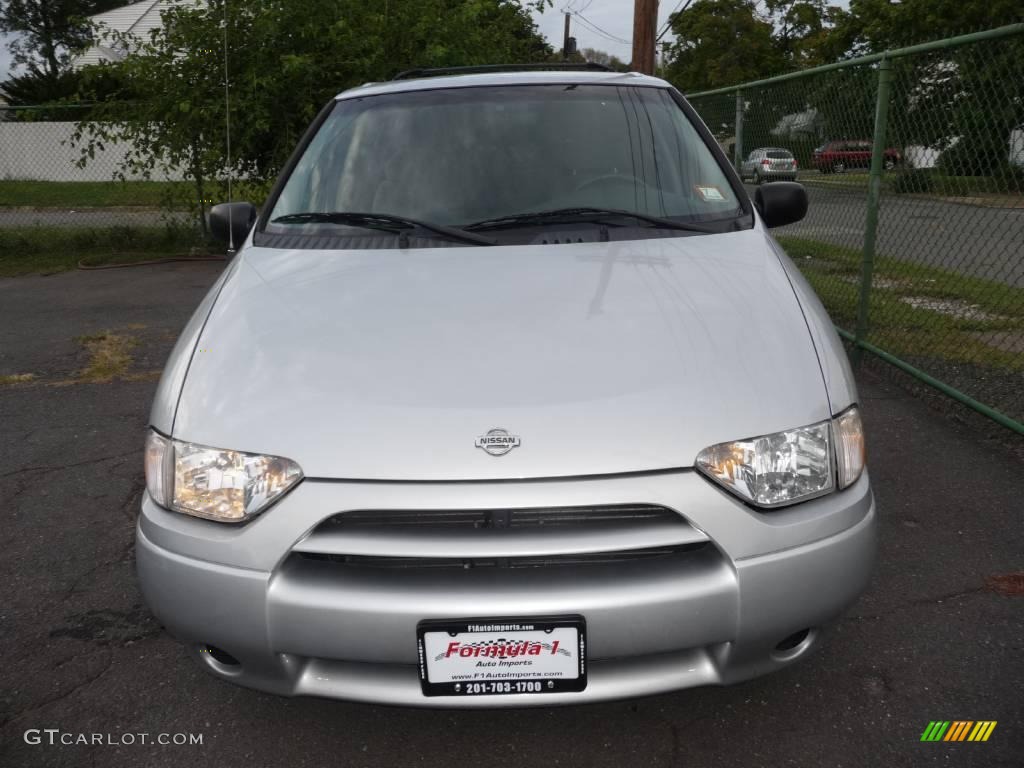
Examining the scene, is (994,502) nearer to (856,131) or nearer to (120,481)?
(856,131)

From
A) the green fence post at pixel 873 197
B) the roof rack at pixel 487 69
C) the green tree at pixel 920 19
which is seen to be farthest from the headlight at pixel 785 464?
the green tree at pixel 920 19

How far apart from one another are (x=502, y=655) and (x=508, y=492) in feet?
1.13

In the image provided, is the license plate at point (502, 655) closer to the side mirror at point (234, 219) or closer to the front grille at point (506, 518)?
the front grille at point (506, 518)

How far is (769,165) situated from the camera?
756cm

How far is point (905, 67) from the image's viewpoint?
16.3ft

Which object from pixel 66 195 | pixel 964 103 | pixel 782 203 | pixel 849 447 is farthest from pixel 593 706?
pixel 66 195

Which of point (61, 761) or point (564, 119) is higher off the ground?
point (564, 119)


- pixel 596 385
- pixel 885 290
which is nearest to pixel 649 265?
pixel 596 385

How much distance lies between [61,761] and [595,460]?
5.17ft

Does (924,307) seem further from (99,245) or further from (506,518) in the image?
(99,245)

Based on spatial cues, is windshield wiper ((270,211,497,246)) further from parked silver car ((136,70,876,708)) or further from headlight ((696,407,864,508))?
headlight ((696,407,864,508))

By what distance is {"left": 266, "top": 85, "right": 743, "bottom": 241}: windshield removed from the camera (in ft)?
9.84

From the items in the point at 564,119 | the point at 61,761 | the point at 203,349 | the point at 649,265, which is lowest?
the point at 61,761

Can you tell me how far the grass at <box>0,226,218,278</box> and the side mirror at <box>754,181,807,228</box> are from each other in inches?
349
